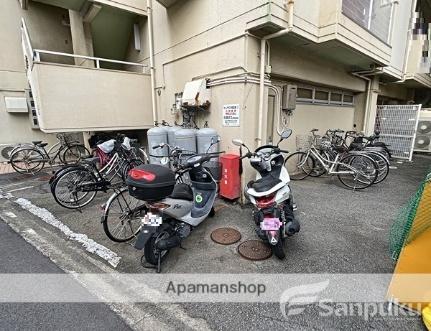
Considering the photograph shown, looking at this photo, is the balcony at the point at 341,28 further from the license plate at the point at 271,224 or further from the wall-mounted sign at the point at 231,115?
the license plate at the point at 271,224

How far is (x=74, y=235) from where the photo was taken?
10.9 ft

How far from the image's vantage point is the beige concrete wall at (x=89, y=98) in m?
5.06

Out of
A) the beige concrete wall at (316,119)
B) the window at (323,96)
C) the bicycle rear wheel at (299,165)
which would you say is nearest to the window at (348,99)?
the window at (323,96)

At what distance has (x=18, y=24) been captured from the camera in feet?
24.6

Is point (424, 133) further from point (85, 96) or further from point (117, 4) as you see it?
point (85, 96)

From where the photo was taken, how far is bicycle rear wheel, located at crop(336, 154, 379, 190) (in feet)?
16.3

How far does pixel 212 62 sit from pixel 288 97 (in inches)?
73.1

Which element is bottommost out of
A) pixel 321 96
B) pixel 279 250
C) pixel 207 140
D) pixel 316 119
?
pixel 279 250

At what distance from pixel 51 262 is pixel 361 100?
9.36m

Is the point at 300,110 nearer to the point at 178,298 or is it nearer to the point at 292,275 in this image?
the point at 292,275

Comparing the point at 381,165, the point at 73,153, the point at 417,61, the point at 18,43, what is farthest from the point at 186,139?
the point at 417,61

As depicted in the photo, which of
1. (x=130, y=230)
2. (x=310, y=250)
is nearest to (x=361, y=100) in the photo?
(x=310, y=250)

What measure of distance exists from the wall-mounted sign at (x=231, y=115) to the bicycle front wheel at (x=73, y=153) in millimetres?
4987

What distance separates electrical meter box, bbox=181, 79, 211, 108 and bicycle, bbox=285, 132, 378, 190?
2.50 metres
